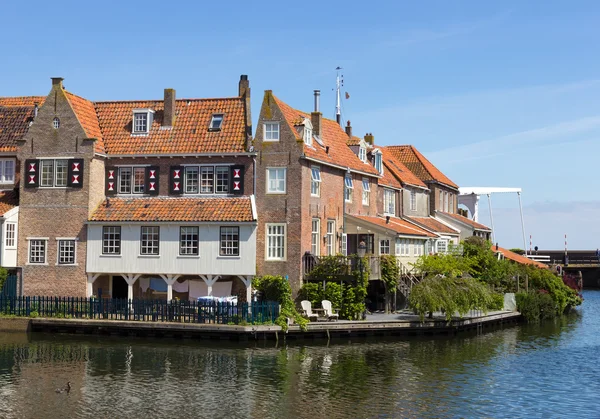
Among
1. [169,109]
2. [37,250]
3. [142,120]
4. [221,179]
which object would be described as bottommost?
[37,250]

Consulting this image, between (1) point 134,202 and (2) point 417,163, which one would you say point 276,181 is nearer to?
(1) point 134,202

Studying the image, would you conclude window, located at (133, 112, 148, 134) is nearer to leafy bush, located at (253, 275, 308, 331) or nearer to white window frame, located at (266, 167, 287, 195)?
white window frame, located at (266, 167, 287, 195)

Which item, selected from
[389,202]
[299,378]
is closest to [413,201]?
[389,202]

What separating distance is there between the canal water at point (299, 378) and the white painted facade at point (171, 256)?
5.75m

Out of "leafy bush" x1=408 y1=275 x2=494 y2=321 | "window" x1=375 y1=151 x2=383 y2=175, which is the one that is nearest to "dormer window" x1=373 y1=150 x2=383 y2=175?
"window" x1=375 y1=151 x2=383 y2=175

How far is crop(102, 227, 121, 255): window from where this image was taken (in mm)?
47969

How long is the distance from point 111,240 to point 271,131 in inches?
444

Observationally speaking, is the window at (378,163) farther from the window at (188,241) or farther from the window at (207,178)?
the window at (188,241)

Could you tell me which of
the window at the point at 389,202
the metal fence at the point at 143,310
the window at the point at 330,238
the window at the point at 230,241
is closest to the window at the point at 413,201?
the window at the point at 389,202

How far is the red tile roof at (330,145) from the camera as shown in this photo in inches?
1912

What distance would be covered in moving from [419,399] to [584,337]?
902 inches

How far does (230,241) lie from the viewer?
46438 mm

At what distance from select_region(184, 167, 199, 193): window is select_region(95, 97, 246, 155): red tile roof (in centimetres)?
113

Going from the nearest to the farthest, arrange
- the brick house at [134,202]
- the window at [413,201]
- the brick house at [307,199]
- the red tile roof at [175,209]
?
the red tile roof at [175,209]
the brick house at [134,202]
the brick house at [307,199]
the window at [413,201]
